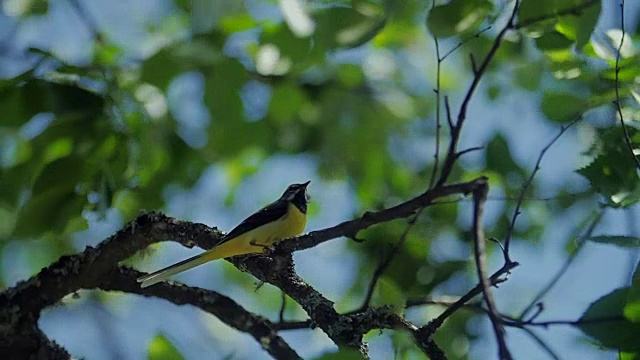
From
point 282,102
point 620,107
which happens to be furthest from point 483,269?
point 282,102

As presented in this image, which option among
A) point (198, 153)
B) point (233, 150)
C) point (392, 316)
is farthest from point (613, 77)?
point (198, 153)

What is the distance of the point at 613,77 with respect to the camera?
2.78 m

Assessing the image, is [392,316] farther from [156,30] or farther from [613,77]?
[156,30]

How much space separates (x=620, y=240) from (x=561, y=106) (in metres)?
1.52

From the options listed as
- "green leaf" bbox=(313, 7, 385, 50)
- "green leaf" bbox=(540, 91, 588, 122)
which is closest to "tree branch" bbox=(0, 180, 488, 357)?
"green leaf" bbox=(313, 7, 385, 50)

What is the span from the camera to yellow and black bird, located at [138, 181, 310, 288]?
2643 mm

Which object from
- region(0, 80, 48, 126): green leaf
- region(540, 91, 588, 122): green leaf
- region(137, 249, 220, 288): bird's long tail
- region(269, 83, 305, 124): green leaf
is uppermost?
region(269, 83, 305, 124): green leaf

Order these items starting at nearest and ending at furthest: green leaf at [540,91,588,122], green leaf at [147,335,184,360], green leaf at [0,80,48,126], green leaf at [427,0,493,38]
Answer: green leaf at [147,335,184,360] < green leaf at [427,0,493,38] < green leaf at [0,80,48,126] < green leaf at [540,91,588,122]

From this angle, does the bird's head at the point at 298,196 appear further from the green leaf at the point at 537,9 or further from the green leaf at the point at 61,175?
the green leaf at the point at 537,9

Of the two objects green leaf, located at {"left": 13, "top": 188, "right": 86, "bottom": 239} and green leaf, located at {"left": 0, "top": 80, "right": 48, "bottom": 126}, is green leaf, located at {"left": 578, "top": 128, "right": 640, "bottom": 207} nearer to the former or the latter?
green leaf, located at {"left": 13, "top": 188, "right": 86, "bottom": 239}

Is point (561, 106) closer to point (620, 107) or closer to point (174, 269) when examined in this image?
point (620, 107)

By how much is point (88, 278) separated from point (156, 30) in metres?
3.70

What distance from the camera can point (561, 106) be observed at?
3.53 m

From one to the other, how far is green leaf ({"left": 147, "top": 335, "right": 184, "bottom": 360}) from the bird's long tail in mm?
473
